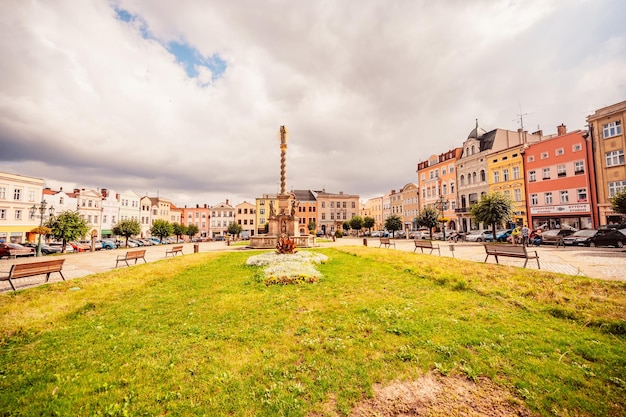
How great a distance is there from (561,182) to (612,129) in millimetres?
7379

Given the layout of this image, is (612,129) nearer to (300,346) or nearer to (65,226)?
(300,346)

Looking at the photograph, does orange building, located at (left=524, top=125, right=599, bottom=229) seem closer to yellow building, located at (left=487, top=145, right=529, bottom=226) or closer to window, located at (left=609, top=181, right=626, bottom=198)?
yellow building, located at (left=487, top=145, right=529, bottom=226)

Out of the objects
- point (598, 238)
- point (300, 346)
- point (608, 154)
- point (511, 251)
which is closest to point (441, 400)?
point (300, 346)

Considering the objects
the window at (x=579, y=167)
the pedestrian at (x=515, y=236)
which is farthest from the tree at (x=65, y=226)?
the window at (x=579, y=167)

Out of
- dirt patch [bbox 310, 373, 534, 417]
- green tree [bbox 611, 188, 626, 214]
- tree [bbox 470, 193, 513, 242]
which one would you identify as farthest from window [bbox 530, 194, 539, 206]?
dirt patch [bbox 310, 373, 534, 417]

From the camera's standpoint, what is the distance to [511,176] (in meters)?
40.2

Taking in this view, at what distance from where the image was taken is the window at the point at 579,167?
104 ft

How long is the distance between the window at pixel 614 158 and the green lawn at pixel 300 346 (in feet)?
102

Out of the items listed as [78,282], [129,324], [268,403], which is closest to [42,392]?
[129,324]

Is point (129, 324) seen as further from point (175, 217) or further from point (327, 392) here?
point (175, 217)

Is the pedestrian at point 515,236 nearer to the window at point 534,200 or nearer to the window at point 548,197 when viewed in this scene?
the window at point 548,197

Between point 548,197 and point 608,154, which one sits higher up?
point 608,154

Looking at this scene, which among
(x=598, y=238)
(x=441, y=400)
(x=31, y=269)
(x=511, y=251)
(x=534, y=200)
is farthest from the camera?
(x=534, y=200)

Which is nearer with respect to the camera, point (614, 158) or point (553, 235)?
point (553, 235)
